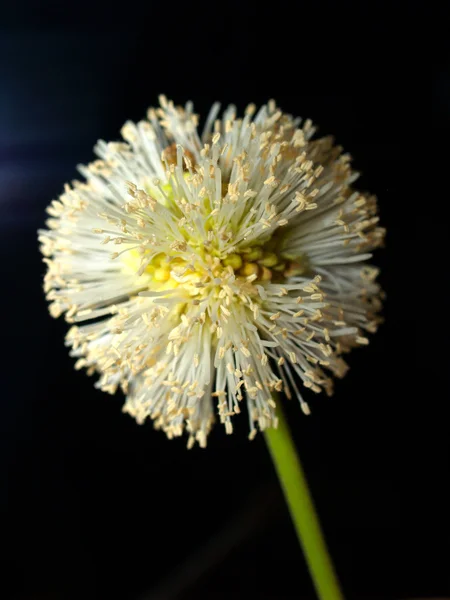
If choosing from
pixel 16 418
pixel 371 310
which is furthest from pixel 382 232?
pixel 16 418

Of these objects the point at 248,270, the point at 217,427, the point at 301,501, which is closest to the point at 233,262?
the point at 248,270

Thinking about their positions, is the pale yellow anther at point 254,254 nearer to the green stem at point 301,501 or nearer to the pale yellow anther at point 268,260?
the pale yellow anther at point 268,260

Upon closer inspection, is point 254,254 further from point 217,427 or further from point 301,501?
point 217,427

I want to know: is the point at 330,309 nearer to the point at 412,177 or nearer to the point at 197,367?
the point at 197,367

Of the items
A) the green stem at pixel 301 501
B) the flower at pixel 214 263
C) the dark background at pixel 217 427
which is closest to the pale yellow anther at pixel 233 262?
the flower at pixel 214 263

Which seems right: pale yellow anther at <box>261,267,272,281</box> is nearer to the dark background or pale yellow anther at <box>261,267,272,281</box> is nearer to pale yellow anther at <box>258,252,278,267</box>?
pale yellow anther at <box>258,252,278,267</box>
